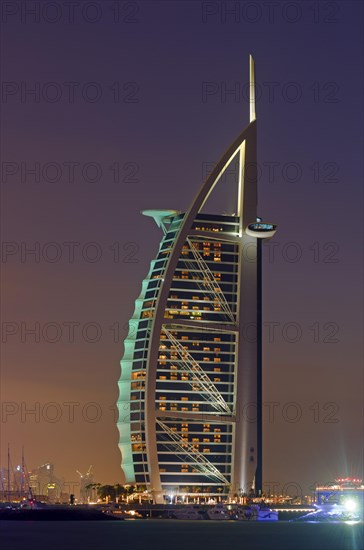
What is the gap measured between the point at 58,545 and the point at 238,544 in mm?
20629

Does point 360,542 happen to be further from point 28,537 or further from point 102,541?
point 28,537

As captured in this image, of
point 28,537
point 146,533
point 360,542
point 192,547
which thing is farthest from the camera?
point 146,533

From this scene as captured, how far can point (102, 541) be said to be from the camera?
165625 millimetres

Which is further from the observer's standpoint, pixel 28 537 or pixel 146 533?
pixel 146 533

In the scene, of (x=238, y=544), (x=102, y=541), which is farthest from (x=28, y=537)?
(x=238, y=544)

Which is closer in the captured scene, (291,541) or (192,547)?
(192,547)

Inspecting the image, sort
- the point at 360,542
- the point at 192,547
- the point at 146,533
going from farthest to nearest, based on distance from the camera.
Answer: the point at 146,533
the point at 360,542
the point at 192,547

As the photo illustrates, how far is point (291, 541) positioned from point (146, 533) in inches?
1064

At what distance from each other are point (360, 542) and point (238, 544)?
14.8 m

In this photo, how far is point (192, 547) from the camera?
151750mm

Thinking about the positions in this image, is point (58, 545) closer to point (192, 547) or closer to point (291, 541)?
point (192, 547)

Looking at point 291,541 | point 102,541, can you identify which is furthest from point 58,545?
point 291,541

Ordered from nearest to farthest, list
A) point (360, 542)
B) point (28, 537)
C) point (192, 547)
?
1. point (192, 547)
2. point (360, 542)
3. point (28, 537)

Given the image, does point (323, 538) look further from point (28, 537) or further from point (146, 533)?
point (28, 537)
